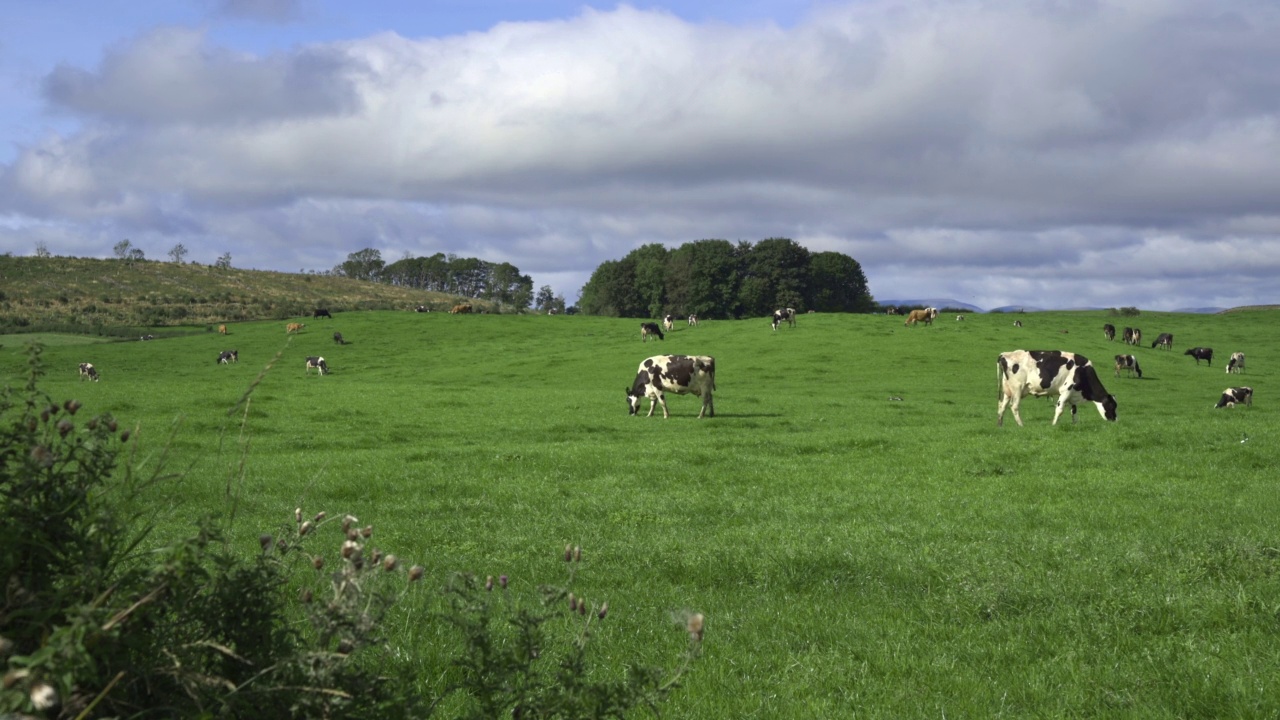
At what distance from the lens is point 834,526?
570 inches

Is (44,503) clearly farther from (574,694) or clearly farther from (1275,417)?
(1275,417)

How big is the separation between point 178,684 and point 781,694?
5.08 m

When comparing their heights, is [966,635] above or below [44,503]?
below

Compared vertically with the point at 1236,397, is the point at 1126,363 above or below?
above

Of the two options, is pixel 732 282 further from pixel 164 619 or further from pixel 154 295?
pixel 164 619

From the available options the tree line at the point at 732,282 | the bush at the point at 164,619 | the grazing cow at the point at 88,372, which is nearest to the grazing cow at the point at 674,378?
the bush at the point at 164,619

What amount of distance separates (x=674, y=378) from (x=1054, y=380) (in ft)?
44.4

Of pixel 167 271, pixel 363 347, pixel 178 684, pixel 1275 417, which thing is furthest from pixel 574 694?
pixel 167 271

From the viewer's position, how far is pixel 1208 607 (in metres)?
9.14

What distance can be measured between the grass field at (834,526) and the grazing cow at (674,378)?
1728 millimetres

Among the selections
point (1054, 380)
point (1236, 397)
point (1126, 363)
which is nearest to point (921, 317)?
A: point (1126, 363)

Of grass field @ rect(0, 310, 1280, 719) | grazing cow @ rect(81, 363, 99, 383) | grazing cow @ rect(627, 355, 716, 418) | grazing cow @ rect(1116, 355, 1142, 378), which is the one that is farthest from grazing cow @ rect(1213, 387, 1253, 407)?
grazing cow @ rect(81, 363, 99, 383)

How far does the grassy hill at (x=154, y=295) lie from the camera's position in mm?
97188

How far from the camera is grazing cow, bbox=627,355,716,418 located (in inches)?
1406
